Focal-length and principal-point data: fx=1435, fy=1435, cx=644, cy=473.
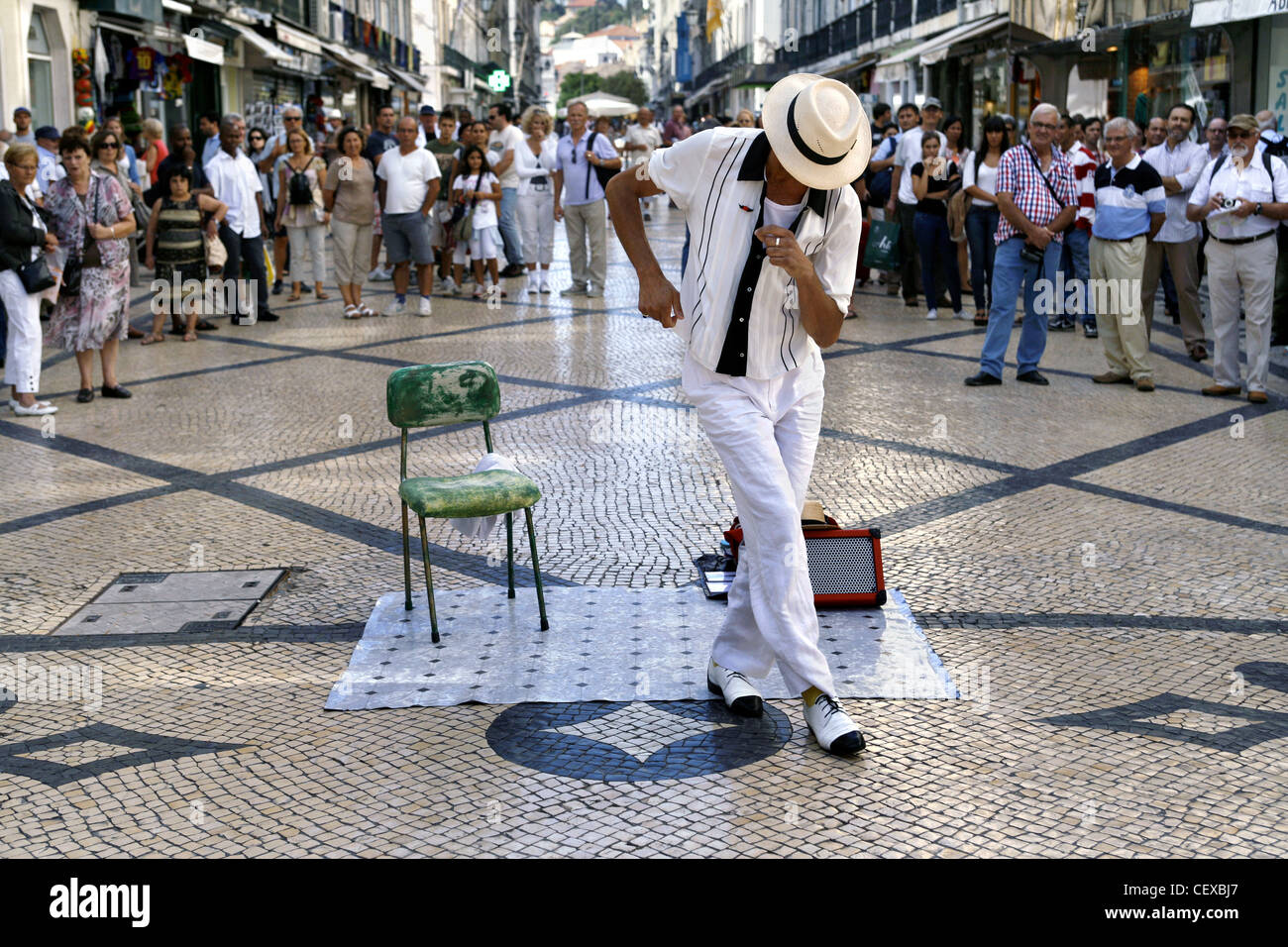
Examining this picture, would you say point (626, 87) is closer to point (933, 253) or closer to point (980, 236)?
point (933, 253)

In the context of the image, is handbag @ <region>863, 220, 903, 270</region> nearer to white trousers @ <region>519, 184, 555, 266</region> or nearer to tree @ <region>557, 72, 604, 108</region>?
white trousers @ <region>519, 184, 555, 266</region>

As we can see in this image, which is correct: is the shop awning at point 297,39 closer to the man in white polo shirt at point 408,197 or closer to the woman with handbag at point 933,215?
the man in white polo shirt at point 408,197

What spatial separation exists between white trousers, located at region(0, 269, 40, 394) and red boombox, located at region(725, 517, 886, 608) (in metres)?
5.26

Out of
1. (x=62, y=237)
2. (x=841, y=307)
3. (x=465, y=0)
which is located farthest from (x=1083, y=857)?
(x=465, y=0)

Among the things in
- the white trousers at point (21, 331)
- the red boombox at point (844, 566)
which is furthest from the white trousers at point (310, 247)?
the red boombox at point (844, 566)

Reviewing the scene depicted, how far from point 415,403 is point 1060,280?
27.6 feet

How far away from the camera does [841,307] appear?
3713 millimetres

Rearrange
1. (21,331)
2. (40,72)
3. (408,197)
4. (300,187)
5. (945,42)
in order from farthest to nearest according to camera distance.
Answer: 1. (945,42)
2. (40,72)
3. (300,187)
4. (408,197)
5. (21,331)

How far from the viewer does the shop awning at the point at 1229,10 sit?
12.7 m

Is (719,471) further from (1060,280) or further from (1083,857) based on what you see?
(1060,280)

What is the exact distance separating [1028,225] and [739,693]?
19.0ft

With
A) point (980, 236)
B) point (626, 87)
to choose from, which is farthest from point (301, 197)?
point (626, 87)

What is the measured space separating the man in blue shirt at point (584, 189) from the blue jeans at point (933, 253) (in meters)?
3.00

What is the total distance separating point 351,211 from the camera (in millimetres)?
12219
